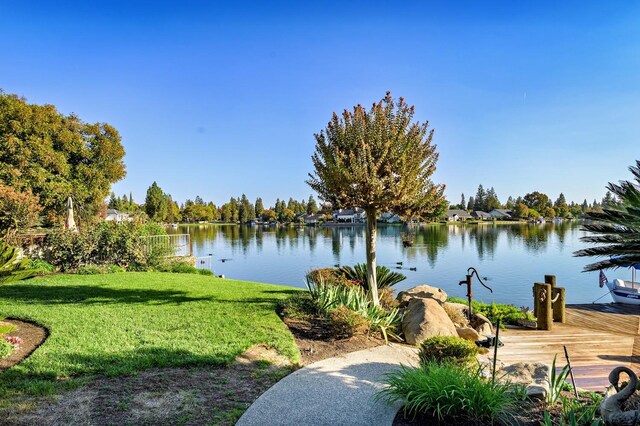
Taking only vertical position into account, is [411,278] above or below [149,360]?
below

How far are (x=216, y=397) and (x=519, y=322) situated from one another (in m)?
8.12

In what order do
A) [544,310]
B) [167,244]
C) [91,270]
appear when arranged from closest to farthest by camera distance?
[544,310], [91,270], [167,244]

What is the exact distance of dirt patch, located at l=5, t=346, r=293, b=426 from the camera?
420 cm

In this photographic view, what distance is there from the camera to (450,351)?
223 inches

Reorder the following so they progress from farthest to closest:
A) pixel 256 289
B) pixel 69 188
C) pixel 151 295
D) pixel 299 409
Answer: pixel 69 188, pixel 256 289, pixel 151 295, pixel 299 409

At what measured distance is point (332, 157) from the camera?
31.2ft

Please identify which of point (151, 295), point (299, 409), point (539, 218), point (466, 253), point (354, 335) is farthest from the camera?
point (539, 218)

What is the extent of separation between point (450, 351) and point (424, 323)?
2301mm

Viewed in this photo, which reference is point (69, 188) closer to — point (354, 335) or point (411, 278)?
point (411, 278)

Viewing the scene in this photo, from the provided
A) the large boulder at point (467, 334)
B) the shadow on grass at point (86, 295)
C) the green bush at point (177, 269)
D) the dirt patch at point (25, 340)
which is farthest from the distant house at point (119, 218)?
the large boulder at point (467, 334)

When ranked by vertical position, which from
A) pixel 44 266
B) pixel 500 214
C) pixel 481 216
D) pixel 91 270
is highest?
pixel 500 214

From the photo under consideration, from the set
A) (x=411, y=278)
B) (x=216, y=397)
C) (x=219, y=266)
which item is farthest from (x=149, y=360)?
(x=219, y=266)

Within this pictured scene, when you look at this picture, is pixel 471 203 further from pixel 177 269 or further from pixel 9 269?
pixel 9 269

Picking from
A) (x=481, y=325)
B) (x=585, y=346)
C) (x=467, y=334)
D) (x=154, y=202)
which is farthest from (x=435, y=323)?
(x=154, y=202)
